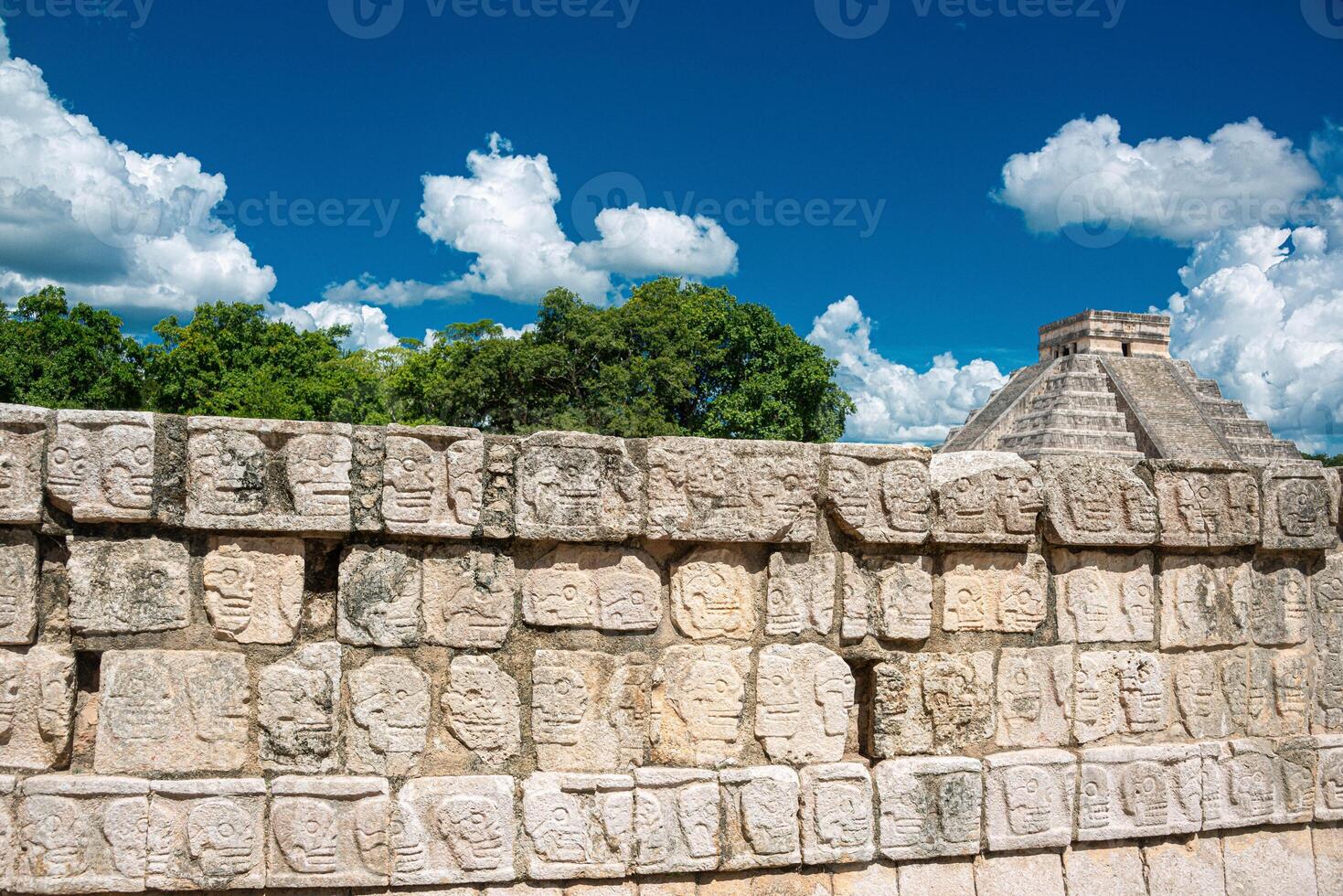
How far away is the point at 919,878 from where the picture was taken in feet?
11.9

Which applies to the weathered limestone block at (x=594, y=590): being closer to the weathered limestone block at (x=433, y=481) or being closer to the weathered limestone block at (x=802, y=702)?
the weathered limestone block at (x=433, y=481)

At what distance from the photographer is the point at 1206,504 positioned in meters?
3.95

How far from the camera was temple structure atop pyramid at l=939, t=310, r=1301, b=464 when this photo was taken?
32656 mm

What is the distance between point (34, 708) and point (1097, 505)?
3773 millimetres

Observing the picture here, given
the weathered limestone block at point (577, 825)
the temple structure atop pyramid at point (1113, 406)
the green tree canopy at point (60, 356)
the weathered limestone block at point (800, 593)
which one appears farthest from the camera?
the temple structure atop pyramid at point (1113, 406)

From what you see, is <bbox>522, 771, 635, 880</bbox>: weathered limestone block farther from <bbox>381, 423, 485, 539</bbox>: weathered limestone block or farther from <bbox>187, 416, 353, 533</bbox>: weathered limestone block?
<bbox>187, 416, 353, 533</bbox>: weathered limestone block

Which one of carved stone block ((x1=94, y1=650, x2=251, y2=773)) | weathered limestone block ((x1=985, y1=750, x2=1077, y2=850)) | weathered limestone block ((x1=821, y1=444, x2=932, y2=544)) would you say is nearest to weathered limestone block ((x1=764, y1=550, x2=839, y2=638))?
weathered limestone block ((x1=821, y1=444, x2=932, y2=544))

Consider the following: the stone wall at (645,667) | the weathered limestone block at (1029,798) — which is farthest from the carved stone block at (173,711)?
the weathered limestone block at (1029,798)

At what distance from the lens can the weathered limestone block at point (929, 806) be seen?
360cm

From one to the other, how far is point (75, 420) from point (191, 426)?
32 cm

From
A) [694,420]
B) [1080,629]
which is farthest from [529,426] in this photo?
[1080,629]

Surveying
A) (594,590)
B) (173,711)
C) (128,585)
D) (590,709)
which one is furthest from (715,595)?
(128,585)

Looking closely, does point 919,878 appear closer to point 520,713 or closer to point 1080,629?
point 1080,629

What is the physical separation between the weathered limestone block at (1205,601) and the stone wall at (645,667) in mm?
13
